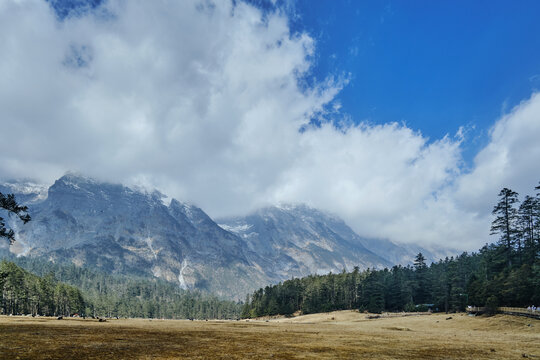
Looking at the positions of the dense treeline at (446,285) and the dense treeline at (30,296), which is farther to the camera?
the dense treeline at (30,296)

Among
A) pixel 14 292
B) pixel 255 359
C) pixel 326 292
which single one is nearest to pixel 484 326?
pixel 255 359

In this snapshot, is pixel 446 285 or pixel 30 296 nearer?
pixel 446 285

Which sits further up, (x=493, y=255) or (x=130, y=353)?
(x=493, y=255)

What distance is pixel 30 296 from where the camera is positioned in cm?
12531

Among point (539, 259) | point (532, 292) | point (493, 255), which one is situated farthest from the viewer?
point (493, 255)

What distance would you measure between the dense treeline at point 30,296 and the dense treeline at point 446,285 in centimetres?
9239

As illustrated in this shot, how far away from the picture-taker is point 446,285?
106 meters

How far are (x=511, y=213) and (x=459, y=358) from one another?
69159 mm

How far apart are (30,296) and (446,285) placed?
492 feet

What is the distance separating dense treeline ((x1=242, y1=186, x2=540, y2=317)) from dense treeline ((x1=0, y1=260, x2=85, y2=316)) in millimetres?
92389

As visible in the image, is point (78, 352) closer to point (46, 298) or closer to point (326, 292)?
point (46, 298)

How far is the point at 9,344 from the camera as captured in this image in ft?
75.6

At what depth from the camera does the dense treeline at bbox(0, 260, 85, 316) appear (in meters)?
117

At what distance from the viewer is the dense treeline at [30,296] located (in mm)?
117000
